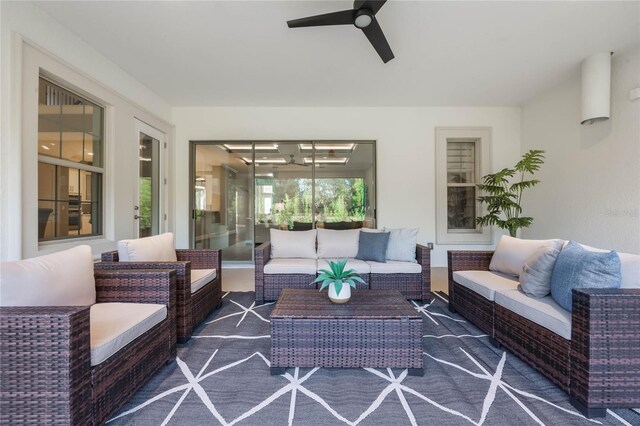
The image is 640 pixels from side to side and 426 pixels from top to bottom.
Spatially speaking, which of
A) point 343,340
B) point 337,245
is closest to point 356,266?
point 337,245

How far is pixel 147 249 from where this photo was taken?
8.19 ft

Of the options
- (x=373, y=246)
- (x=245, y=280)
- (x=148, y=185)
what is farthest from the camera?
(x=148, y=185)

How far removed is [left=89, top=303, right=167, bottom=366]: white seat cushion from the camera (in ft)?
4.34

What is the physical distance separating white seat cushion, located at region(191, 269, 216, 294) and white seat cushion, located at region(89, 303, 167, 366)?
58cm

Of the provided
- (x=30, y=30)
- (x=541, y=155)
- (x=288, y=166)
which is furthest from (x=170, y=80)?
(x=541, y=155)

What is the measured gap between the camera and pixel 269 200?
505 centimetres

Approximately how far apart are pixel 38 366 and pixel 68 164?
252cm

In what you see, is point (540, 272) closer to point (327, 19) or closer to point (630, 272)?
point (630, 272)

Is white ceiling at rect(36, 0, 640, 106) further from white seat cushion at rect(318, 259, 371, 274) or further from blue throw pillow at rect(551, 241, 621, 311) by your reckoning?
white seat cushion at rect(318, 259, 371, 274)

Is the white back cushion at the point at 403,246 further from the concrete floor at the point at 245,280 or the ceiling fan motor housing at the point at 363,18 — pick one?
the ceiling fan motor housing at the point at 363,18

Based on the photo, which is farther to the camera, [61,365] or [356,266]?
[356,266]

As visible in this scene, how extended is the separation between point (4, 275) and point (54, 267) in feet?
0.78

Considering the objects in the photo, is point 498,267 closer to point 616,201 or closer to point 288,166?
point 616,201

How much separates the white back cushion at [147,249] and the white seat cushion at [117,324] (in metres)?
0.60
